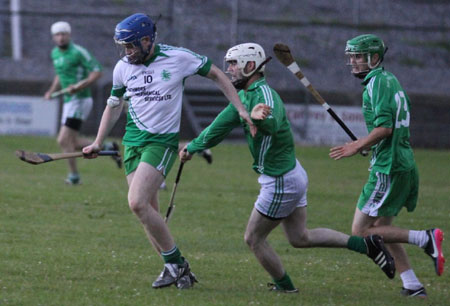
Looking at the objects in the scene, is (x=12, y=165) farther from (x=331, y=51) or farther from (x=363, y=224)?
(x=331, y=51)

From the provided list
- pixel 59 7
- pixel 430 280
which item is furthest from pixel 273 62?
pixel 430 280

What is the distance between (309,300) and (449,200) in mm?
7414

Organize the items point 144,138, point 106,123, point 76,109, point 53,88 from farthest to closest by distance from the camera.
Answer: point 53,88
point 76,109
point 106,123
point 144,138

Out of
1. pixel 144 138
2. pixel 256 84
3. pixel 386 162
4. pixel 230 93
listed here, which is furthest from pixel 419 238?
pixel 144 138

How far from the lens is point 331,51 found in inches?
1034

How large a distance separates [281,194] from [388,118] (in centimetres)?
93

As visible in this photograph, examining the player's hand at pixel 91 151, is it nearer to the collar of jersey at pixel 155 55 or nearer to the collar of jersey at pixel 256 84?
the collar of jersey at pixel 155 55

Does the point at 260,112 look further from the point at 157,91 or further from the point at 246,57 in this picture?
the point at 157,91

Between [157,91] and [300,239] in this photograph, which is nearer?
[300,239]

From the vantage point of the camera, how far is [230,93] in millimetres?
6559

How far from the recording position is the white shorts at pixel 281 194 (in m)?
6.40

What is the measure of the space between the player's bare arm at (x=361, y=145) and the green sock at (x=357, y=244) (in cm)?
62

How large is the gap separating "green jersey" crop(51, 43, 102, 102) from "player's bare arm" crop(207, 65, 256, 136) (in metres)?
7.13

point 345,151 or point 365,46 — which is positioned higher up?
point 365,46
